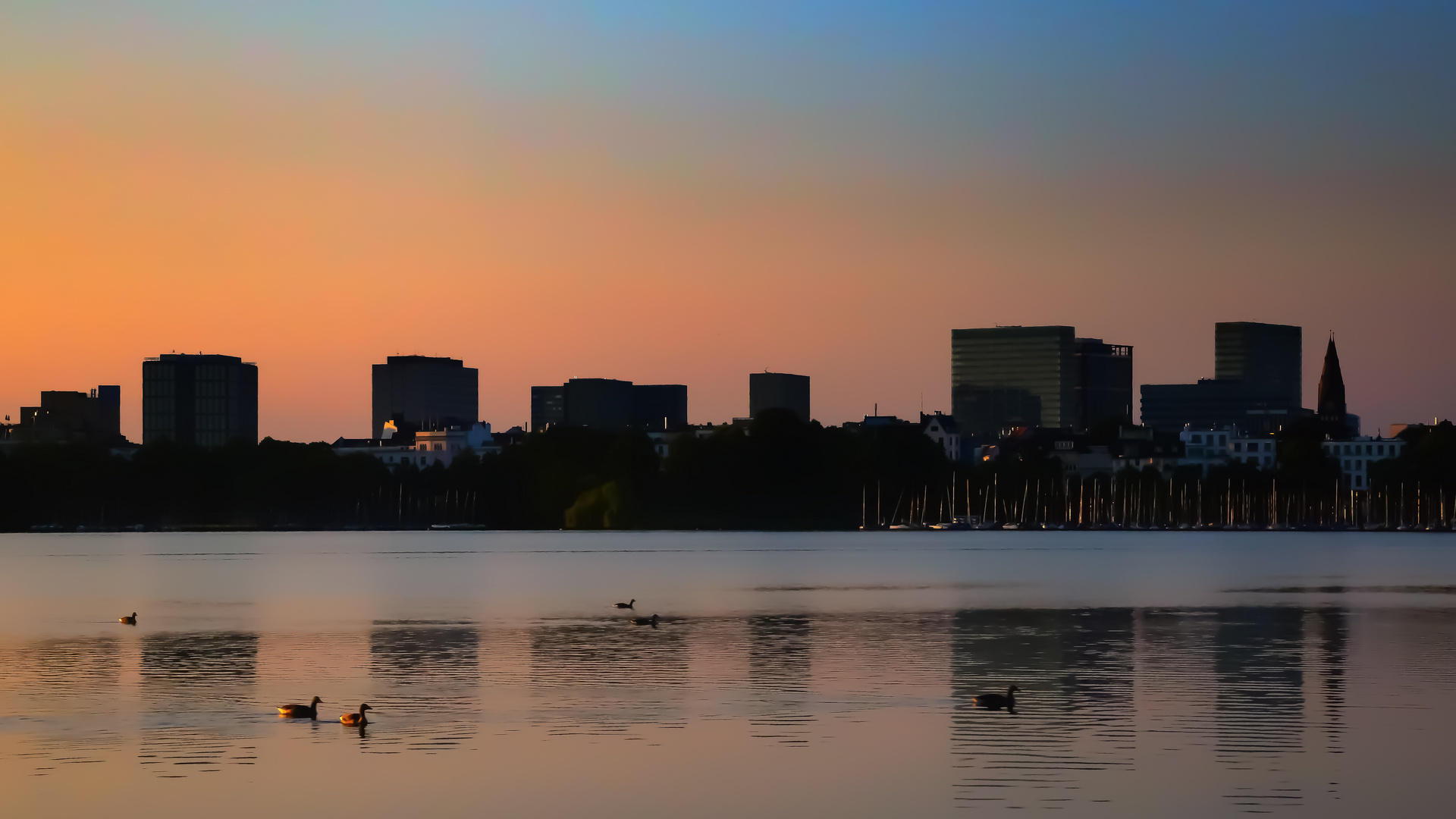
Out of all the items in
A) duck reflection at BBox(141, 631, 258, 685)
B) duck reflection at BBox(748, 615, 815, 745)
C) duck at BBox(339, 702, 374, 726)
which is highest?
duck at BBox(339, 702, 374, 726)

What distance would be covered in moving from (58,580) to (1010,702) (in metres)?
83.8

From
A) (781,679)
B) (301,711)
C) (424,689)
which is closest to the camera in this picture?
(301,711)

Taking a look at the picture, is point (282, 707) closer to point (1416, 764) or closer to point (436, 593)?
point (1416, 764)

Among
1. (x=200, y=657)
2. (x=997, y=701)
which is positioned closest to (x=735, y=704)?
(x=997, y=701)

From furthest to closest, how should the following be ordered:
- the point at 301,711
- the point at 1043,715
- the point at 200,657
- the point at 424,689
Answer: the point at 200,657 → the point at 424,689 → the point at 301,711 → the point at 1043,715

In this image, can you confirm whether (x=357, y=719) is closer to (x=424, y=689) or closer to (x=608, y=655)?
(x=424, y=689)

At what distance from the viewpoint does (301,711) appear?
3844 cm

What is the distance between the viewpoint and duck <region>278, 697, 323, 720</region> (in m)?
38.3

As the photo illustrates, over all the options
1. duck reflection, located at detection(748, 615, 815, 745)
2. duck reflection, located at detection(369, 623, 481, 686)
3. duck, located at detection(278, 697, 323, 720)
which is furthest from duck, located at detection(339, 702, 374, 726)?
duck reflection, located at detection(369, 623, 481, 686)

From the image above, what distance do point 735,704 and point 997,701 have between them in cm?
557

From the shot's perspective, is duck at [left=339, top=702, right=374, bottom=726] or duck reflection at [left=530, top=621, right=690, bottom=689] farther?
duck reflection at [left=530, top=621, right=690, bottom=689]

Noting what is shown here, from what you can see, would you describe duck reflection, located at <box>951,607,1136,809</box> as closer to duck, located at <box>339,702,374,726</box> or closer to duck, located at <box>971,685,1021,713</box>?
duck, located at <box>971,685,1021,713</box>

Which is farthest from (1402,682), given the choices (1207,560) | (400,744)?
(1207,560)

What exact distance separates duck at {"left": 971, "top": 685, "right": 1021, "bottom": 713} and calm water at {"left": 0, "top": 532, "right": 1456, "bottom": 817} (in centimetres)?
61
